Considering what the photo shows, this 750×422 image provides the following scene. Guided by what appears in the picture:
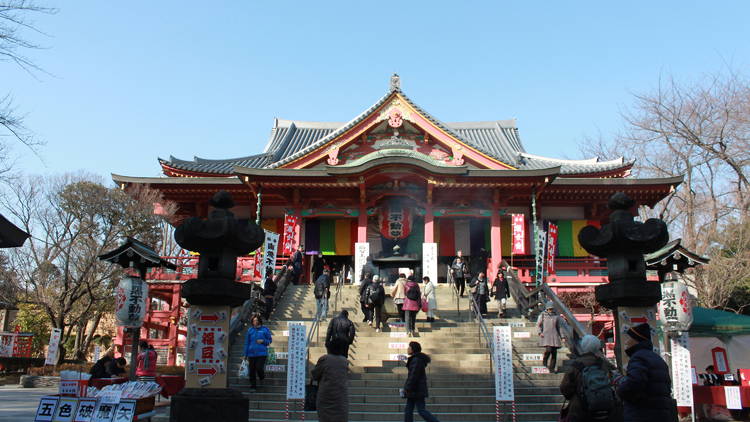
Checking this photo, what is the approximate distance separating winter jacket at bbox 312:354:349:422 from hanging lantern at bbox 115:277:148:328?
6723 mm

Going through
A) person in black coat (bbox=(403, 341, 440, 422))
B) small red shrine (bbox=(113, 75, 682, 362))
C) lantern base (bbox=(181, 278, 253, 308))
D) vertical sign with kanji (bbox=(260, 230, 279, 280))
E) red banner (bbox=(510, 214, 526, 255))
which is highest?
small red shrine (bbox=(113, 75, 682, 362))

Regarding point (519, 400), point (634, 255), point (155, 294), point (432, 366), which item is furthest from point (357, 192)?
point (634, 255)

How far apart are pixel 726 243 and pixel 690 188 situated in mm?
3487

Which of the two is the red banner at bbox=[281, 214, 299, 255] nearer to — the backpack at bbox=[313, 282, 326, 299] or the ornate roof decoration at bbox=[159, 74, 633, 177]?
Answer: the ornate roof decoration at bbox=[159, 74, 633, 177]

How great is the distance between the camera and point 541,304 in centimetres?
1492

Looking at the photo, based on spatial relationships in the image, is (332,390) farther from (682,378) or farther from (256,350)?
(682,378)

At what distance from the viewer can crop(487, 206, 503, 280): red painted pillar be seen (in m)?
20.7

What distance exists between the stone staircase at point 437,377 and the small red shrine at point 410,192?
6274 millimetres

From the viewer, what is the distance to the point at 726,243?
24078mm

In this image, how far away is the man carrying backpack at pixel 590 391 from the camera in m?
4.79

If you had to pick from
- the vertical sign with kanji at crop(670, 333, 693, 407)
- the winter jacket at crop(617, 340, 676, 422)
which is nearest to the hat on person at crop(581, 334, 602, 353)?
the winter jacket at crop(617, 340, 676, 422)

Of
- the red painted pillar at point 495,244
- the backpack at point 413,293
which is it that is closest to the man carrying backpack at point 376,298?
the backpack at point 413,293

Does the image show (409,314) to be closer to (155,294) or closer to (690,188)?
(155,294)

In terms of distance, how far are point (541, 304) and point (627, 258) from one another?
741 cm
